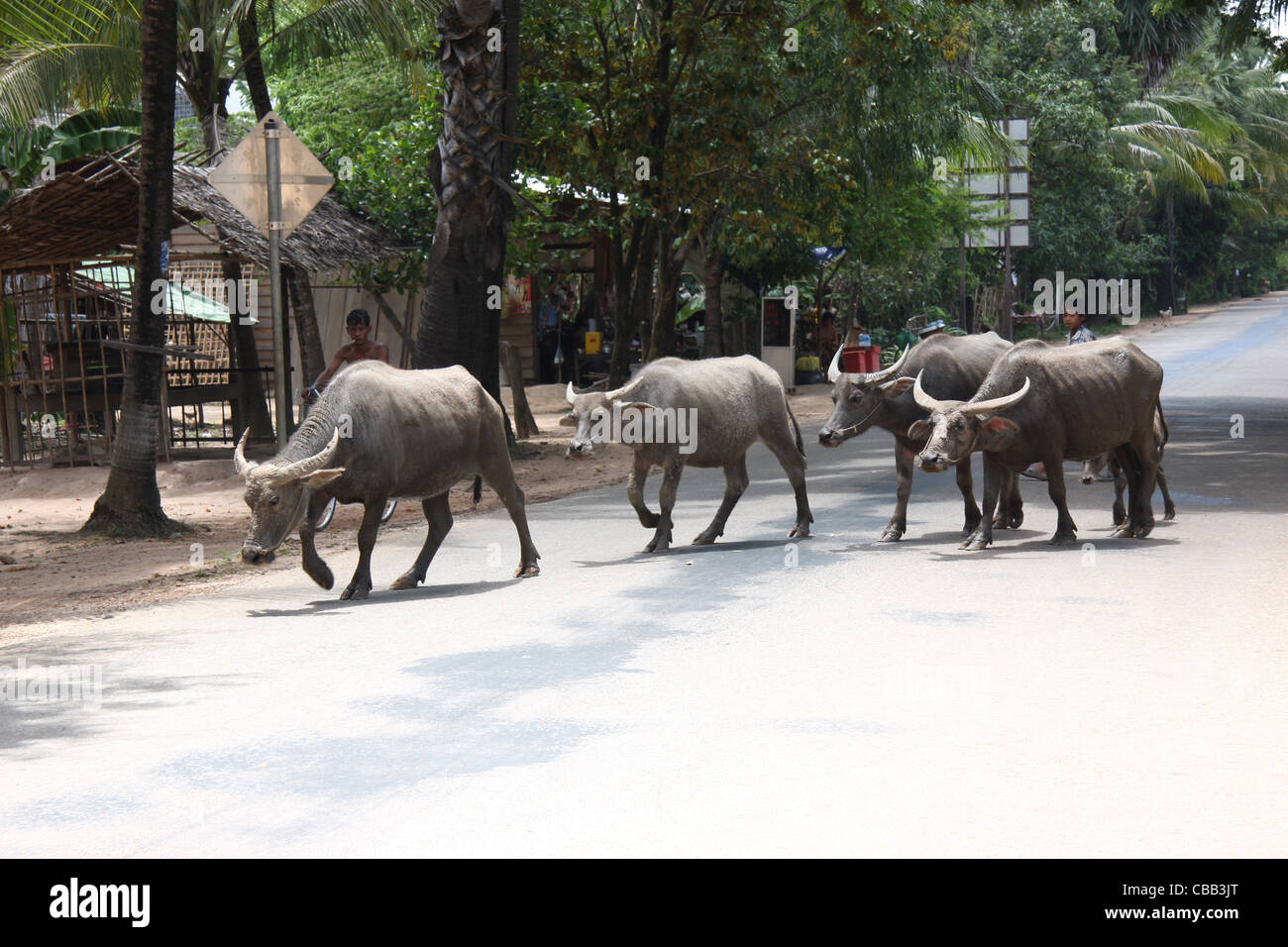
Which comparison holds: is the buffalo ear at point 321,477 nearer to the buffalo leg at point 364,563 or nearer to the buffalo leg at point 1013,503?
the buffalo leg at point 364,563

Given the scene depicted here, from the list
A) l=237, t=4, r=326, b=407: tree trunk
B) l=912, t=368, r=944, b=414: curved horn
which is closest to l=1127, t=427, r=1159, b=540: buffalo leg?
l=912, t=368, r=944, b=414: curved horn

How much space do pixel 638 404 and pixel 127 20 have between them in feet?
42.8

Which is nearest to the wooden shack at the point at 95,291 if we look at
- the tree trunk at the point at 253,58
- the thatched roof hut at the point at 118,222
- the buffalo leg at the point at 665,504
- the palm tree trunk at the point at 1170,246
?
the thatched roof hut at the point at 118,222

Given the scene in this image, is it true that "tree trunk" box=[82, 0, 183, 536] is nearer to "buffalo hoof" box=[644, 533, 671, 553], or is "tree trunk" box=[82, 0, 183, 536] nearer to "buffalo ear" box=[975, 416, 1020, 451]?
"buffalo hoof" box=[644, 533, 671, 553]

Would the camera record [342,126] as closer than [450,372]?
No

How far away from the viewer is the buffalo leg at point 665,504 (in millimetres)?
11805

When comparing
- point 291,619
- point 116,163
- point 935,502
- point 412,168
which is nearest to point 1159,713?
point 291,619

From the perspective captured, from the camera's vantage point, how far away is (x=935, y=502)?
14.9m

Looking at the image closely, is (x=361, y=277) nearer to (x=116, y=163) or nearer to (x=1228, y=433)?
(x=116, y=163)

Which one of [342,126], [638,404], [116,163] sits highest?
[342,126]

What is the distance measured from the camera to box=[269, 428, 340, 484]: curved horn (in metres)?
9.62

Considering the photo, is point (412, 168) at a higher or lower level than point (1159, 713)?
higher

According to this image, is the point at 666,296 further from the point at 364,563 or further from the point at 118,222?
the point at 364,563

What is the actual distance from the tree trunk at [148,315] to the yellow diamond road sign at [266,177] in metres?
2.17
